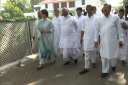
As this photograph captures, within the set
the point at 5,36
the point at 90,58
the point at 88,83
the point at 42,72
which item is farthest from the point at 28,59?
the point at 88,83

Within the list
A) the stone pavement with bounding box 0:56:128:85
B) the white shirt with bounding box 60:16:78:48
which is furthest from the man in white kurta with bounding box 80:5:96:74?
the white shirt with bounding box 60:16:78:48

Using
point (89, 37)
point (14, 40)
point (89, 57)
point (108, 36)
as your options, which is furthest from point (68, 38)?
point (108, 36)

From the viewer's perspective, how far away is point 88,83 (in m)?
9.48

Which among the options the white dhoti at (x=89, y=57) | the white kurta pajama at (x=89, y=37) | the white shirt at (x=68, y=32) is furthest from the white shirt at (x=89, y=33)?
A: the white shirt at (x=68, y=32)

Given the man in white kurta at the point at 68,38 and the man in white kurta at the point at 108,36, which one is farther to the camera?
the man in white kurta at the point at 68,38

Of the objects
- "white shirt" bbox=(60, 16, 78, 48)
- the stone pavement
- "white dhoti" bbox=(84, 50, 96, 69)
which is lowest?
the stone pavement

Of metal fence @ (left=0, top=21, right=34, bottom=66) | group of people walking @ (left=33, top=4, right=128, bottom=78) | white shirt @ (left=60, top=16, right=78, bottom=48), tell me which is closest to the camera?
group of people walking @ (left=33, top=4, right=128, bottom=78)

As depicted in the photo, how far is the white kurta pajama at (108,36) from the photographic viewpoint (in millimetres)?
9539

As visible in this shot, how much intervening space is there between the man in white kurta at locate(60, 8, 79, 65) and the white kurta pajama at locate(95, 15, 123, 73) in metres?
2.45

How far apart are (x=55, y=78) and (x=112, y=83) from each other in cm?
171

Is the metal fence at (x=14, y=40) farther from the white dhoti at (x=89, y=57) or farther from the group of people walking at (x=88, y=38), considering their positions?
the white dhoti at (x=89, y=57)

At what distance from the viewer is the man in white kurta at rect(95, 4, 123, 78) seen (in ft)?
31.2

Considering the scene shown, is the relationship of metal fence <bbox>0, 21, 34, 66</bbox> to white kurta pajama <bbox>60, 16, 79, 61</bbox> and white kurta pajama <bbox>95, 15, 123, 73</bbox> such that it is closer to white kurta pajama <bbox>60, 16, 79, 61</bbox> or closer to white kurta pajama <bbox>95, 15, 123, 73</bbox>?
white kurta pajama <bbox>60, 16, 79, 61</bbox>

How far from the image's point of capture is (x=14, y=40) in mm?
13336
